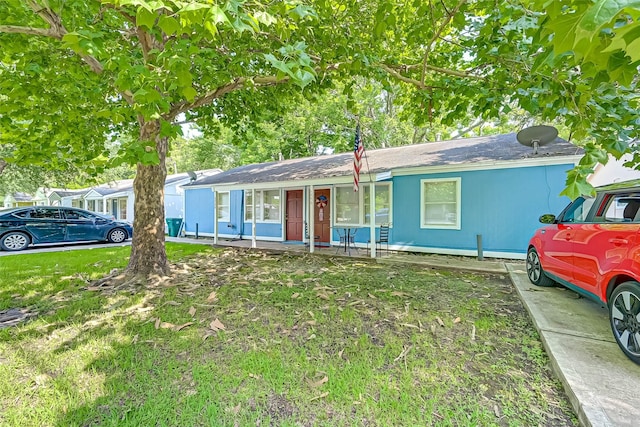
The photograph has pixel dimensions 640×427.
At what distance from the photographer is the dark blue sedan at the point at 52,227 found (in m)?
10.8

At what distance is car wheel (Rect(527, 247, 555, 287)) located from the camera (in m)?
5.32

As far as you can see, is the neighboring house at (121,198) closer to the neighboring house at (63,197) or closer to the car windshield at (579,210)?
the neighboring house at (63,197)

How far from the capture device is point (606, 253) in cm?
335

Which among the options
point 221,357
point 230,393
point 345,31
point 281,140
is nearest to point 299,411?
point 230,393

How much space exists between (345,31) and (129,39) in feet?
14.6

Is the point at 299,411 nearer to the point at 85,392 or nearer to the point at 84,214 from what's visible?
the point at 85,392

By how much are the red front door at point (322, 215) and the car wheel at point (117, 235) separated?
8599mm

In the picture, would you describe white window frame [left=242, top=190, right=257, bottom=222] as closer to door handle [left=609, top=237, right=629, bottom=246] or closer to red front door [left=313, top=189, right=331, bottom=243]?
red front door [left=313, top=189, right=331, bottom=243]

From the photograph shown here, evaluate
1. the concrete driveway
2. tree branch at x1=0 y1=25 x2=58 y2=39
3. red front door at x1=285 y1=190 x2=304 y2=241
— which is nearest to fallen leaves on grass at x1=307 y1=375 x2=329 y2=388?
the concrete driveway

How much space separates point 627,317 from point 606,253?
0.71 meters

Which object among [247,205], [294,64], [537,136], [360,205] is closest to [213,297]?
[294,64]

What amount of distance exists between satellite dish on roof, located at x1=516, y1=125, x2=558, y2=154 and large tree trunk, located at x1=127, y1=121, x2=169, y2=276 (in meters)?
8.60

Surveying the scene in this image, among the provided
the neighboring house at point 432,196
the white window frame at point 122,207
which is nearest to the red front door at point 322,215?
the neighboring house at point 432,196

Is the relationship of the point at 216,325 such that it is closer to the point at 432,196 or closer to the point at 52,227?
the point at 432,196
